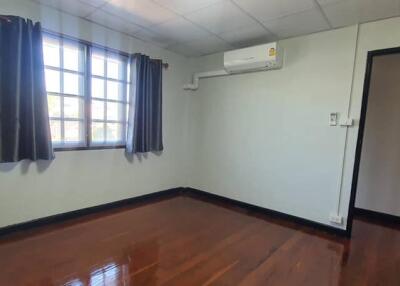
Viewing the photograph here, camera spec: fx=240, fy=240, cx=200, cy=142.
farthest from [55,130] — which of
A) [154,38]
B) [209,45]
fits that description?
[209,45]

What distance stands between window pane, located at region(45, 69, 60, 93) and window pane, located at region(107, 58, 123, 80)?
630 millimetres

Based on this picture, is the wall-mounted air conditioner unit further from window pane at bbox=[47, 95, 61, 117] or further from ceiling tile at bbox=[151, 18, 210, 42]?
window pane at bbox=[47, 95, 61, 117]

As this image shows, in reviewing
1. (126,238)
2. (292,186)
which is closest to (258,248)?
(292,186)

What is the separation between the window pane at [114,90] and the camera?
10.3ft

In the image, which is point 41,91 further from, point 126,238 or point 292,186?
point 292,186

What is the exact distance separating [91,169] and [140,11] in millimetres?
1933

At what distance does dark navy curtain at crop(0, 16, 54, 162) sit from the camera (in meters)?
2.21

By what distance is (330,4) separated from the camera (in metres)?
2.20

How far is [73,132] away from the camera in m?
2.84

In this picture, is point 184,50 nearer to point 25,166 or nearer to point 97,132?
point 97,132

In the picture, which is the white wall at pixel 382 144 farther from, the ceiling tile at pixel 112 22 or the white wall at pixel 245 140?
the ceiling tile at pixel 112 22

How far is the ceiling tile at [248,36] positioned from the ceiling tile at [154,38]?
2.55 feet

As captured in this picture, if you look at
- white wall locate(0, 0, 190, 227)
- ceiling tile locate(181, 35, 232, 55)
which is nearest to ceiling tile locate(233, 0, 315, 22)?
ceiling tile locate(181, 35, 232, 55)

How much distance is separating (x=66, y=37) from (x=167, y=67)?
4.78 ft
